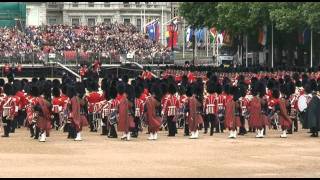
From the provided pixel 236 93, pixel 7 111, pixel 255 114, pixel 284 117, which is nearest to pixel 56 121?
pixel 7 111

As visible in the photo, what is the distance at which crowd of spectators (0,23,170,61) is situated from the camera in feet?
255

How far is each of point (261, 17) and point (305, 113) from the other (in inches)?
1254

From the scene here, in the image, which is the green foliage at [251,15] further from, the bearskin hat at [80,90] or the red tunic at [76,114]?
the red tunic at [76,114]

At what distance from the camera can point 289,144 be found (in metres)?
25.7

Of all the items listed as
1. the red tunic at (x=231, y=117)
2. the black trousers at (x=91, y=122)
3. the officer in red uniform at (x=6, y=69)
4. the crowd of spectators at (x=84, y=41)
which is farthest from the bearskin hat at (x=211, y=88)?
the crowd of spectators at (x=84, y=41)

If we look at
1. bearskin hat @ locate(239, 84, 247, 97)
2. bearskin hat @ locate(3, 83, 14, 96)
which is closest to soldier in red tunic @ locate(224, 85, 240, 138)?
bearskin hat @ locate(239, 84, 247, 97)

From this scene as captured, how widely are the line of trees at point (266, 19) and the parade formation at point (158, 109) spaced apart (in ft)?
74.2

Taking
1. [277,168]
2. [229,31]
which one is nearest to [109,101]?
[277,168]

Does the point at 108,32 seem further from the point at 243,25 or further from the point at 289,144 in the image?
the point at 289,144

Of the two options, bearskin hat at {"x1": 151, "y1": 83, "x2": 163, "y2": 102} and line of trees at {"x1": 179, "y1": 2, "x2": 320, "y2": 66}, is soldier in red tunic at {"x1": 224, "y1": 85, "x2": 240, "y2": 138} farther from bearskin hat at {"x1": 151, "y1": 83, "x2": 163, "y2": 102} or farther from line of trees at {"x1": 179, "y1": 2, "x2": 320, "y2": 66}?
line of trees at {"x1": 179, "y1": 2, "x2": 320, "y2": 66}

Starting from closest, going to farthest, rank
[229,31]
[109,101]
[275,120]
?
[109,101] < [275,120] < [229,31]

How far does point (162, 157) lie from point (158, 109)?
6.53 metres

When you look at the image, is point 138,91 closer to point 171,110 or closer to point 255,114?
point 171,110

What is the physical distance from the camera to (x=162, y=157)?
22.1 m
